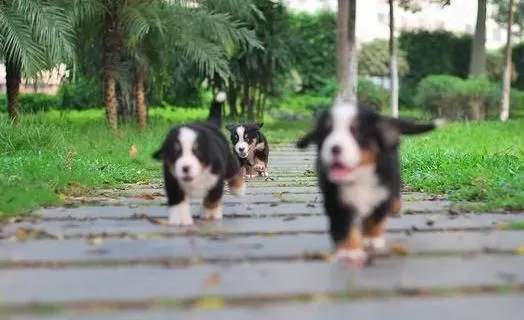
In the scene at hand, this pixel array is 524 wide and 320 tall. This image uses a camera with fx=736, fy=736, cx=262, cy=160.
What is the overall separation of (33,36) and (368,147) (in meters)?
10.4

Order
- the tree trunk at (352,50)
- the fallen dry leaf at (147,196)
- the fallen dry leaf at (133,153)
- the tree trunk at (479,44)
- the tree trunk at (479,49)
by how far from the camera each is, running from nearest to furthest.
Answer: the fallen dry leaf at (147,196), the fallen dry leaf at (133,153), the tree trunk at (352,50), the tree trunk at (479,49), the tree trunk at (479,44)

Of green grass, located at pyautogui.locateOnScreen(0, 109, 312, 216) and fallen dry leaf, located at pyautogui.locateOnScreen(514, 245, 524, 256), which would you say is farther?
green grass, located at pyautogui.locateOnScreen(0, 109, 312, 216)

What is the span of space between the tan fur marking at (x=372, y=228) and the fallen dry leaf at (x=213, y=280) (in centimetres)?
96

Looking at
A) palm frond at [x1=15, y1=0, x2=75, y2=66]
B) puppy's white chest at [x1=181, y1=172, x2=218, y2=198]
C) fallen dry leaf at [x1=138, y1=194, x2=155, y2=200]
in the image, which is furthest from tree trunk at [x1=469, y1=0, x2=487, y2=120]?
puppy's white chest at [x1=181, y1=172, x2=218, y2=198]

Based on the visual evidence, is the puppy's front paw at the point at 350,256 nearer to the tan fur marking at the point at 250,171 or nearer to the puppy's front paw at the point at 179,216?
the puppy's front paw at the point at 179,216

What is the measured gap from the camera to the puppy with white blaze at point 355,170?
3381 millimetres

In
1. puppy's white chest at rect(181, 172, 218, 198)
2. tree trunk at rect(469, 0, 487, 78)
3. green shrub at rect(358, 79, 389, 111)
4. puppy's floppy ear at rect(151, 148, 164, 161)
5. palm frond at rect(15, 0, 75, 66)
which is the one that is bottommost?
puppy's white chest at rect(181, 172, 218, 198)

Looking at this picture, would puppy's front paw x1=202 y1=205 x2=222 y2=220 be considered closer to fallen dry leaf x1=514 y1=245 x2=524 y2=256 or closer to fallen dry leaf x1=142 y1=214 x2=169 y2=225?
fallen dry leaf x1=142 y1=214 x2=169 y2=225

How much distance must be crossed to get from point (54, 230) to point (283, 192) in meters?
2.87

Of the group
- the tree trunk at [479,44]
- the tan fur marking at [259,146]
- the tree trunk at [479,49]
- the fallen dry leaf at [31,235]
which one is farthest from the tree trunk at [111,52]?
the tree trunk at [479,44]

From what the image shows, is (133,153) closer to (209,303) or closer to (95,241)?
(95,241)

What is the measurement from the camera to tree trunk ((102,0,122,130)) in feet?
50.6

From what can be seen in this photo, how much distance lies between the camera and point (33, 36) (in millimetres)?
12648

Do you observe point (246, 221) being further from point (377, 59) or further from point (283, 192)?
point (377, 59)
